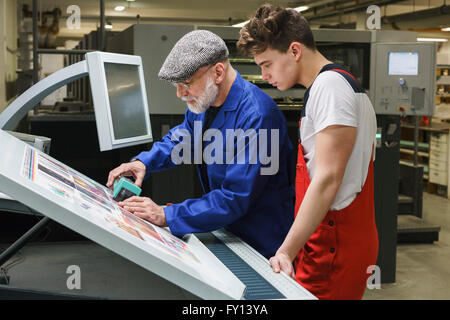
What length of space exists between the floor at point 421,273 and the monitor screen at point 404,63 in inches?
64.4

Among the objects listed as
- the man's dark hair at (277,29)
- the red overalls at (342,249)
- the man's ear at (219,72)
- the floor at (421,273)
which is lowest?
the floor at (421,273)

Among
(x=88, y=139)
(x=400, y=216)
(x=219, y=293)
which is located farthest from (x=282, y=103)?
(x=219, y=293)

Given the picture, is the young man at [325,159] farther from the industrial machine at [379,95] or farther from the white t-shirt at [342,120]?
the industrial machine at [379,95]

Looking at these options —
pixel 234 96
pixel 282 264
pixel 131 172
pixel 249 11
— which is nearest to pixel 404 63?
pixel 234 96

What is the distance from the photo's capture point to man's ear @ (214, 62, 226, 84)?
1682mm

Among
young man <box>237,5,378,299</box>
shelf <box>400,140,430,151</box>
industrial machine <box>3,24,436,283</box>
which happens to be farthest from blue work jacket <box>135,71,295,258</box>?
shelf <box>400,140,430,151</box>

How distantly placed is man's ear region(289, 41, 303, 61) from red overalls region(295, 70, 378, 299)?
0.26 meters

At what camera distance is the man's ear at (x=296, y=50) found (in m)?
1.50

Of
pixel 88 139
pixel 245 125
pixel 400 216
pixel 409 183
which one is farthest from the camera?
pixel 409 183

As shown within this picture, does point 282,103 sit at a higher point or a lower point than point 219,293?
higher

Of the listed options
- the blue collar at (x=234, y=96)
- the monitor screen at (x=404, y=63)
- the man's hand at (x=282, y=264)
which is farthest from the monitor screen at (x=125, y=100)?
the monitor screen at (x=404, y=63)

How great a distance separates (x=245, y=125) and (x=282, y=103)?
238cm

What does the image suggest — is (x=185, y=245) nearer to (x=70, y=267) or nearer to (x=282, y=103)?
(x=282, y=103)
